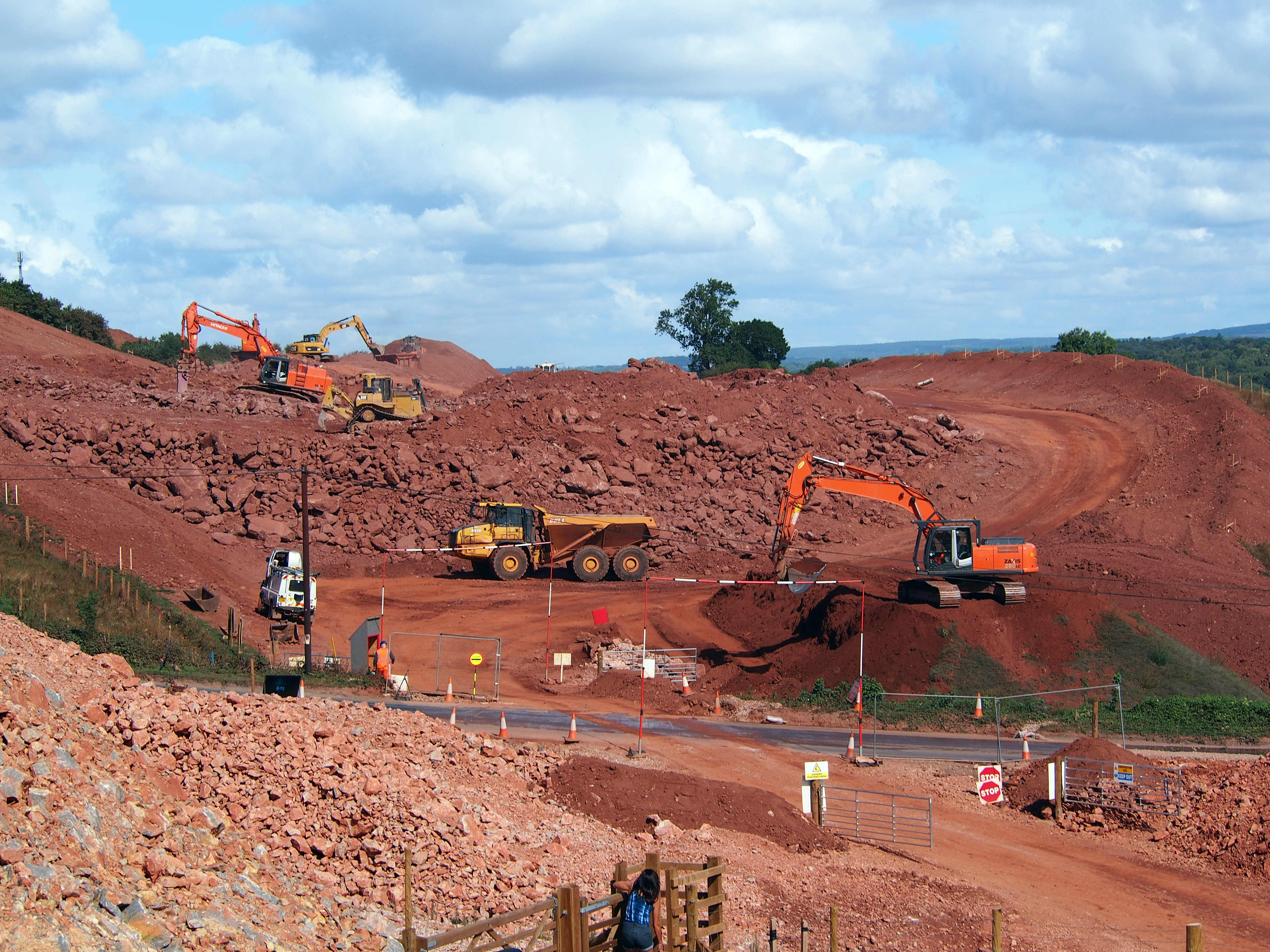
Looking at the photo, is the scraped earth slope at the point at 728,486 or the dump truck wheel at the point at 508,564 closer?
the scraped earth slope at the point at 728,486

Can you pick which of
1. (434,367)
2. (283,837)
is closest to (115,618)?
(283,837)

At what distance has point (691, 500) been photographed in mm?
44625

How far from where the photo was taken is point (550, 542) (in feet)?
126

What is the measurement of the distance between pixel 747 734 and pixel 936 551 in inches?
336

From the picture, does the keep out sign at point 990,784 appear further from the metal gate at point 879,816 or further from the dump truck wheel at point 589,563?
the dump truck wheel at point 589,563

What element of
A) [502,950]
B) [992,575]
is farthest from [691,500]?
[502,950]

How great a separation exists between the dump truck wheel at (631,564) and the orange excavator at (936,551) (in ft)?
28.5

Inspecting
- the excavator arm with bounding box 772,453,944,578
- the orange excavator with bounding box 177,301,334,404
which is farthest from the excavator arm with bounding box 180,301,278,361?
the excavator arm with bounding box 772,453,944,578

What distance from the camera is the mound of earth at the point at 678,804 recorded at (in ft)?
54.0

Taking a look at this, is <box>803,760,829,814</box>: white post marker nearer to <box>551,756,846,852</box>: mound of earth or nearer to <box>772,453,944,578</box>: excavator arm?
<box>551,756,846,852</box>: mound of earth

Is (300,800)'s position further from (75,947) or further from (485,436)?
(485,436)

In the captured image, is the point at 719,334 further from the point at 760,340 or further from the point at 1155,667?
the point at 1155,667

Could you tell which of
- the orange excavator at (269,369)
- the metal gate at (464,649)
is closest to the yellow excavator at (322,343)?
the orange excavator at (269,369)

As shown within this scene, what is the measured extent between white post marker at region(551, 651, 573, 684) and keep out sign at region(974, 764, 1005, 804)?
1161 centimetres
